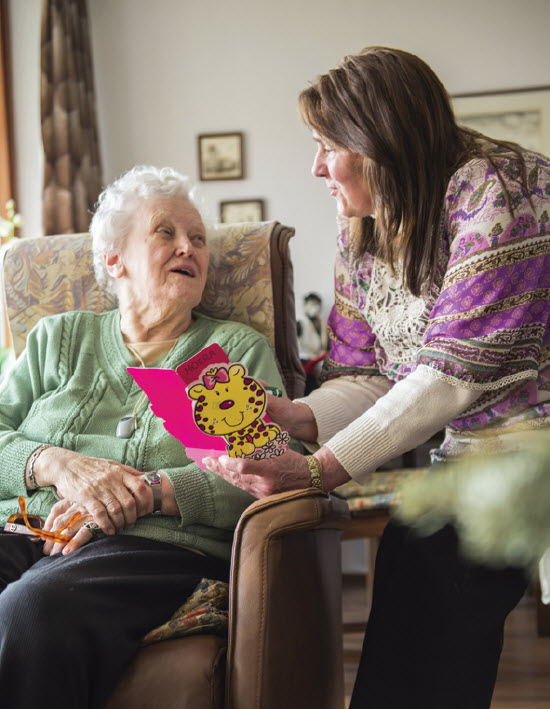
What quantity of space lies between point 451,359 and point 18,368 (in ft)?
3.28

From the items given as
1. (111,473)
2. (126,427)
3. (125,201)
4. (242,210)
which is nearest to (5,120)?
(242,210)

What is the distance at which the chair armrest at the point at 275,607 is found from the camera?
1.05m

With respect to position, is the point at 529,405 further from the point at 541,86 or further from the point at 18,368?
the point at 541,86

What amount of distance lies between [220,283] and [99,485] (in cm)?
67

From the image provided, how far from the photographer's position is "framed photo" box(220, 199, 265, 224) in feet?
12.6

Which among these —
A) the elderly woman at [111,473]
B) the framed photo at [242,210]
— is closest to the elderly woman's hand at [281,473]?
the elderly woman at [111,473]

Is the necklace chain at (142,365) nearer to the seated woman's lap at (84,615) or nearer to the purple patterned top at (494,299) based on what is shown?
the seated woman's lap at (84,615)

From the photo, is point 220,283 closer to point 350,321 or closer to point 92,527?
point 350,321

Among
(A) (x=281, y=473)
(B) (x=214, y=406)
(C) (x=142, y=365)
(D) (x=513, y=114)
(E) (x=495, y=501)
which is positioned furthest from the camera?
(D) (x=513, y=114)

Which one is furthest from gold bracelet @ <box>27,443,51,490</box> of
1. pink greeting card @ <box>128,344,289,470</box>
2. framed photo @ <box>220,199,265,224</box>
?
framed photo @ <box>220,199,265,224</box>

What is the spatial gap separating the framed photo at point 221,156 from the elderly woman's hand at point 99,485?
276 centimetres

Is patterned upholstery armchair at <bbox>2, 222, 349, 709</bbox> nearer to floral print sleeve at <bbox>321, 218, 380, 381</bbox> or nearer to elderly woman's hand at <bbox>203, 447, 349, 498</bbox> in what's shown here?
elderly woman's hand at <bbox>203, 447, 349, 498</bbox>

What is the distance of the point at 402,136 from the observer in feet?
3.85

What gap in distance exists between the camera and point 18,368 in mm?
1615
